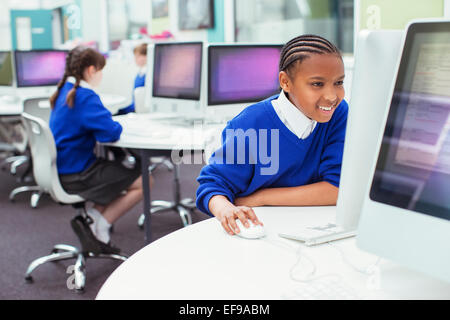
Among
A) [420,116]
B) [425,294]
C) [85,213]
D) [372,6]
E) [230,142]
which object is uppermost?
[372,6]

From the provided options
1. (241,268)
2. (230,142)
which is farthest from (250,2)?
(241,268)

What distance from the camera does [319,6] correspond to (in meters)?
3.85

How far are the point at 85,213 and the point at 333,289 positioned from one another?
6.51 feet

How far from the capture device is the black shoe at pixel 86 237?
2543 mm

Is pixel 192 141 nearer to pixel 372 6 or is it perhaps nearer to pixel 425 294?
pixel 372 6

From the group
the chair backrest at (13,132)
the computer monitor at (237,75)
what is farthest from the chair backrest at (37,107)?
the chair backrest at (13,132)

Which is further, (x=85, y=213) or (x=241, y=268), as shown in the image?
(x=85, y=213)

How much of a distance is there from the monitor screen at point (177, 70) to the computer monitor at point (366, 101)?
196 centimetres

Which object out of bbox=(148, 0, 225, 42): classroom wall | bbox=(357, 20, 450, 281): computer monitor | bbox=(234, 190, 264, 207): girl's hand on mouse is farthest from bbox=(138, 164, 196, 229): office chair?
bbox=(357, 20, 450, 281): computer monitor

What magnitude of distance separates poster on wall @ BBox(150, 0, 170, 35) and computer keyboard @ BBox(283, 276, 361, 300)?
4605 millimetres

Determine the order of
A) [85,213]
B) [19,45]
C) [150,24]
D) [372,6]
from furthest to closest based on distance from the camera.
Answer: [19,45] → [150,24] → [85,213] → [372,6]

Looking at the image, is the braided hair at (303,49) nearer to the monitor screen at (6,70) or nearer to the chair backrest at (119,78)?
the chair backrest at (119,78)

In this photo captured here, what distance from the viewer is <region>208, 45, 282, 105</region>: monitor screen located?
105 inches

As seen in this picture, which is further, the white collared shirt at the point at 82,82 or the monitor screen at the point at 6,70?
the monitor screen at the point at 6,70
